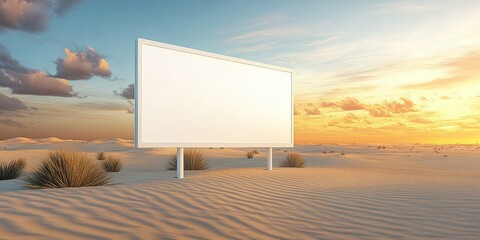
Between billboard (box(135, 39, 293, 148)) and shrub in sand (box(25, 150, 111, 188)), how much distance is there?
128 cm

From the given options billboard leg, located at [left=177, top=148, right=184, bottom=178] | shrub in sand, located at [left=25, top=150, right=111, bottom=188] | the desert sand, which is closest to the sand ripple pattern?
the desert sand

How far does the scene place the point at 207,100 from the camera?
37.2 ft

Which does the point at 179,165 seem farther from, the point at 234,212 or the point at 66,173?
the point at 234,212

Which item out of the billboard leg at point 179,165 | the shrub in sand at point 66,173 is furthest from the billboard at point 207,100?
the shrub in sand at point 66,173

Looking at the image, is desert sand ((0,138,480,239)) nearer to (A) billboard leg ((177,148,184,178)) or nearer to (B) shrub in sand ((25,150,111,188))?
(B) shrub in sand ((25,150,111,188))

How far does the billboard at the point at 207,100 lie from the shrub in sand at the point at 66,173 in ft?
4.19

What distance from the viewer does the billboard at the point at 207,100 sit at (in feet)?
32.7

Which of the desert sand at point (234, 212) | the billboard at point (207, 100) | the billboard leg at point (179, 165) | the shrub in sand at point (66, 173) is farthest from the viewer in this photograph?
the billboard leg at point (179, 165)

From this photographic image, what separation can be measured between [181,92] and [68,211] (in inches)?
202

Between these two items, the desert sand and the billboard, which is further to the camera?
the billboard

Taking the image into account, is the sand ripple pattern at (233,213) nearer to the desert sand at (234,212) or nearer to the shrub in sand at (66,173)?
the desert sand at (234,212)

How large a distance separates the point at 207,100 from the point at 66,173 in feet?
13.6

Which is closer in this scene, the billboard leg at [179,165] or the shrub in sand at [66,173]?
the shrub in sand at [66,173]

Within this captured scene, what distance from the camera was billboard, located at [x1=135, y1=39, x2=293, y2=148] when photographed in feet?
32.7
